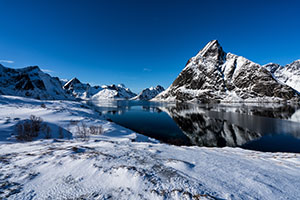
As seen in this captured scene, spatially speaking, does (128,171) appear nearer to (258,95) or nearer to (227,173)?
(227,173)

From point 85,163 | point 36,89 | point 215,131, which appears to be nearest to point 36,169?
point 85,163

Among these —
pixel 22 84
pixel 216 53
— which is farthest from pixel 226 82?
pixel 22 84

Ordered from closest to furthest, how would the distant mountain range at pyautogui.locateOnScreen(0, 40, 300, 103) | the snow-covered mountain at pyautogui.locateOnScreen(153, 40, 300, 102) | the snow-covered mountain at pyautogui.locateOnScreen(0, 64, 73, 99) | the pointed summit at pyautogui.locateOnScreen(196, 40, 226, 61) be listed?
the snow-covered mountain at pyautogui.locateOnScreen(0, 64, 73, 99) < the distant mountain range at pyautogui.locateOnScreen(0, 40, 300, 103) < the snow-covered mountain at pyautogui.locateOnScreen(153, 40, 300, 102) < the pointed summit at pyautogui.locateOnScreen(196, 40, 226, 61)

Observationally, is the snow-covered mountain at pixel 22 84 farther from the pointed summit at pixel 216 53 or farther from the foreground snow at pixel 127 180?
the pointed summit at pixel 216 53

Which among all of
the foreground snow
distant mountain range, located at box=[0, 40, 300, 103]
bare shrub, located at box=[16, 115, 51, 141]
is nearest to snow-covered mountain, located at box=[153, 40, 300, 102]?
distant mountain range, located at box=[0, 40, 300, 103]

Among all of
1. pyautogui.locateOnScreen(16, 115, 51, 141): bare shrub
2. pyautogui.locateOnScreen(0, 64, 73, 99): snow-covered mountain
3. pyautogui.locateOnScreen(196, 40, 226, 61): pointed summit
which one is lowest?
pyautogui.locateOnScreen(16, 115, 51, 141): bare shrub

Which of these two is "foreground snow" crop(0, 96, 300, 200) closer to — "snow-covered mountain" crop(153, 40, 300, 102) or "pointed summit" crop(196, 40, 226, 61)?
"snow-covered mountain" crop(153, 40, 300, 102)

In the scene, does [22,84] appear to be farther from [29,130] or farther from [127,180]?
[127,180]

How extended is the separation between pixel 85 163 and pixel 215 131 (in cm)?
2785

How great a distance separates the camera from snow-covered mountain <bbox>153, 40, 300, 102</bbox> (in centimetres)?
11953

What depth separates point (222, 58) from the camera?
188875 millimetres

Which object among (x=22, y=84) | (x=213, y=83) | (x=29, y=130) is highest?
(x=213, y=83)

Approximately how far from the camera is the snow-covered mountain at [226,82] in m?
120

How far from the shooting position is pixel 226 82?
497ft
